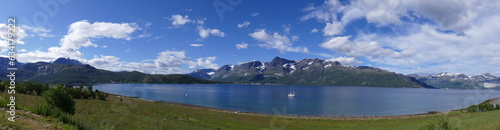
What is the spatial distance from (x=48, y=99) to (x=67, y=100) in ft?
6.33

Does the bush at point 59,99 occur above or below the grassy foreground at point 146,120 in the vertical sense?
above

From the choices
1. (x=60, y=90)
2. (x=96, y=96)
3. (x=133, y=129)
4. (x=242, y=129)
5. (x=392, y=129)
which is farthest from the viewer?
(x=96, y=96)

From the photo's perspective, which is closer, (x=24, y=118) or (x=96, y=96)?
(x=24, y=118)

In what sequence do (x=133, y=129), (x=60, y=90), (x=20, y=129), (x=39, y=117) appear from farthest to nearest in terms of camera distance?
1. (x=60, y=90)
2. (x=133, y=129)
3. (x=39, y=117)
4. (x=20, y=129)

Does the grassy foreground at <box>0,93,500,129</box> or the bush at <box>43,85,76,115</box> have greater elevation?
the bush at <box>43,85,76,115</box>

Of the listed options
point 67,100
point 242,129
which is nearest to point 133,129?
point 67,100

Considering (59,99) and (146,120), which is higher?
(59,99)

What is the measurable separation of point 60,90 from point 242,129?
2592 centimetres

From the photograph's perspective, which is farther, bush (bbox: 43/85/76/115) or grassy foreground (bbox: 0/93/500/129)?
bush (bbox: 43/85/76/115)

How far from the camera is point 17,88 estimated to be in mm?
65500

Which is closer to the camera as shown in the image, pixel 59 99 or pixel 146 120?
pixel 59 99

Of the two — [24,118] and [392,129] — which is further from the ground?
[24,118]

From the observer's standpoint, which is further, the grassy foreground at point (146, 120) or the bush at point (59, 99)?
the bush at point (59, 99)

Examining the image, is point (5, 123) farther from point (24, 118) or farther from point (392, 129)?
point (392, 129)
